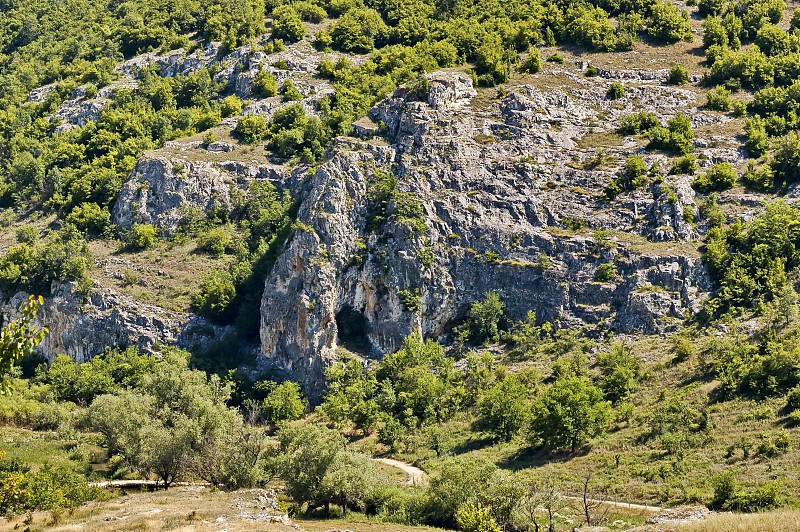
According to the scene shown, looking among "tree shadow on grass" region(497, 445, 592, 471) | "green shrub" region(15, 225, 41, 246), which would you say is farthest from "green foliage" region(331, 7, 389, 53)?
"tree shadow on grass" region(497, 445, 592, 471)

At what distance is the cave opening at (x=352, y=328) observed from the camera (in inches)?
3809

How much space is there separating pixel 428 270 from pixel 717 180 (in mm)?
35227

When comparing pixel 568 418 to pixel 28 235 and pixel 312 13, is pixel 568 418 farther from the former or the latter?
pixel 312 13

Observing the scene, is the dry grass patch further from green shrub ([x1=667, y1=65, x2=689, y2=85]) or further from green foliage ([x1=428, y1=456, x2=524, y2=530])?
green shrub ([x1=667, y1=65, x2=689, y2=85])

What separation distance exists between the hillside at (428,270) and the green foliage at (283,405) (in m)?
0.35

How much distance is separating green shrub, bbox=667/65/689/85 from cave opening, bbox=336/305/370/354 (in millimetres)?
55179

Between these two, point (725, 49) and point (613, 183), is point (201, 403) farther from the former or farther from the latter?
point (725, 49)

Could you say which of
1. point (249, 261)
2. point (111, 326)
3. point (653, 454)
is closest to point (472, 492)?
point (653, 454)

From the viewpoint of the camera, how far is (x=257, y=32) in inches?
5536

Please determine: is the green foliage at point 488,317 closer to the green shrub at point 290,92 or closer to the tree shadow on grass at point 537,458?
the tree shadow on grass at point 537,458

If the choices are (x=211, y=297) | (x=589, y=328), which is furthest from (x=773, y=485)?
(x=211, y=297)

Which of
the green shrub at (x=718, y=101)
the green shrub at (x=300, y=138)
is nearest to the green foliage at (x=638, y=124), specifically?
the green shrub at (x=718, y=101)

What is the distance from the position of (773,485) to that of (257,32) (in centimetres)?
11320

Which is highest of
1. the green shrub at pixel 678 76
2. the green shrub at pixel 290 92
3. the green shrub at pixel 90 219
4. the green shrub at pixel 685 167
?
the green shrub at pixel 678 76
